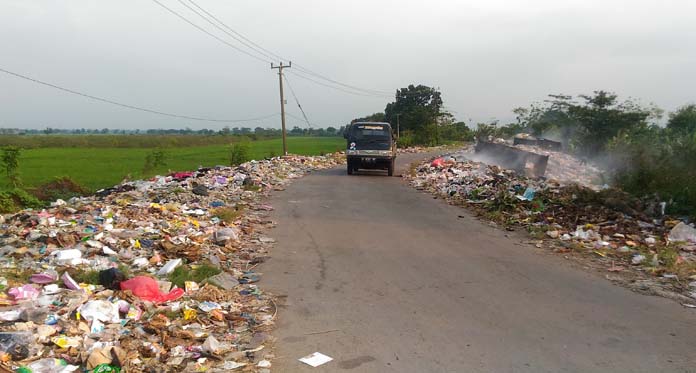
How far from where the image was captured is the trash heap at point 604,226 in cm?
668

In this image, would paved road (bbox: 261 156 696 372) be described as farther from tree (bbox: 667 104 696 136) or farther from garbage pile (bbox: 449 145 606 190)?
tree (bbox: 667 104 696 136)

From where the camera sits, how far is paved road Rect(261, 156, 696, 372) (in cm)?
399

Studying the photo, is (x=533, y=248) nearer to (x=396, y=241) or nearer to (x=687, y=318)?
(x=396, y=241)

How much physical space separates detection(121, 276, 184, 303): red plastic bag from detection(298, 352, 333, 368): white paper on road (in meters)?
2.03

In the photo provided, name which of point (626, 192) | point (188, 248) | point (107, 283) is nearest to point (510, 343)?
point (107, 283)

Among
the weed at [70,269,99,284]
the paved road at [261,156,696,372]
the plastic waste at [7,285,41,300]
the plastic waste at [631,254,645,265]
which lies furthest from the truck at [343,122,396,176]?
the plastic waste at [7,285,41,300]

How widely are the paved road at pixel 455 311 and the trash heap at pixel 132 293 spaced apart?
1.39 ft

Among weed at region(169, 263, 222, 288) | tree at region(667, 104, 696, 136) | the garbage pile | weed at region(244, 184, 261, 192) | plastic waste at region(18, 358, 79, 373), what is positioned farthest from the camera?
tree at region(667, 104, 696, 136)

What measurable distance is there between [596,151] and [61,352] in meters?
20.4

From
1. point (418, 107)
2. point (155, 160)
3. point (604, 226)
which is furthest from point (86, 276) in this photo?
point (418, 107)

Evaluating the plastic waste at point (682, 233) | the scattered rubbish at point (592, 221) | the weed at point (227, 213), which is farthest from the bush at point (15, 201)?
the plastic waste at point (682, 233)

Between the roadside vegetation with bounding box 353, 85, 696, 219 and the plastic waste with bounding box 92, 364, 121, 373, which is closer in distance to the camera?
the plastic waste with bounding box 92, 364, 121, 373

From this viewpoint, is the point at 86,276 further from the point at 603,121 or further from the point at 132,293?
the point at 603,121

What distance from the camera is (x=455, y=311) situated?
16.7 ft
